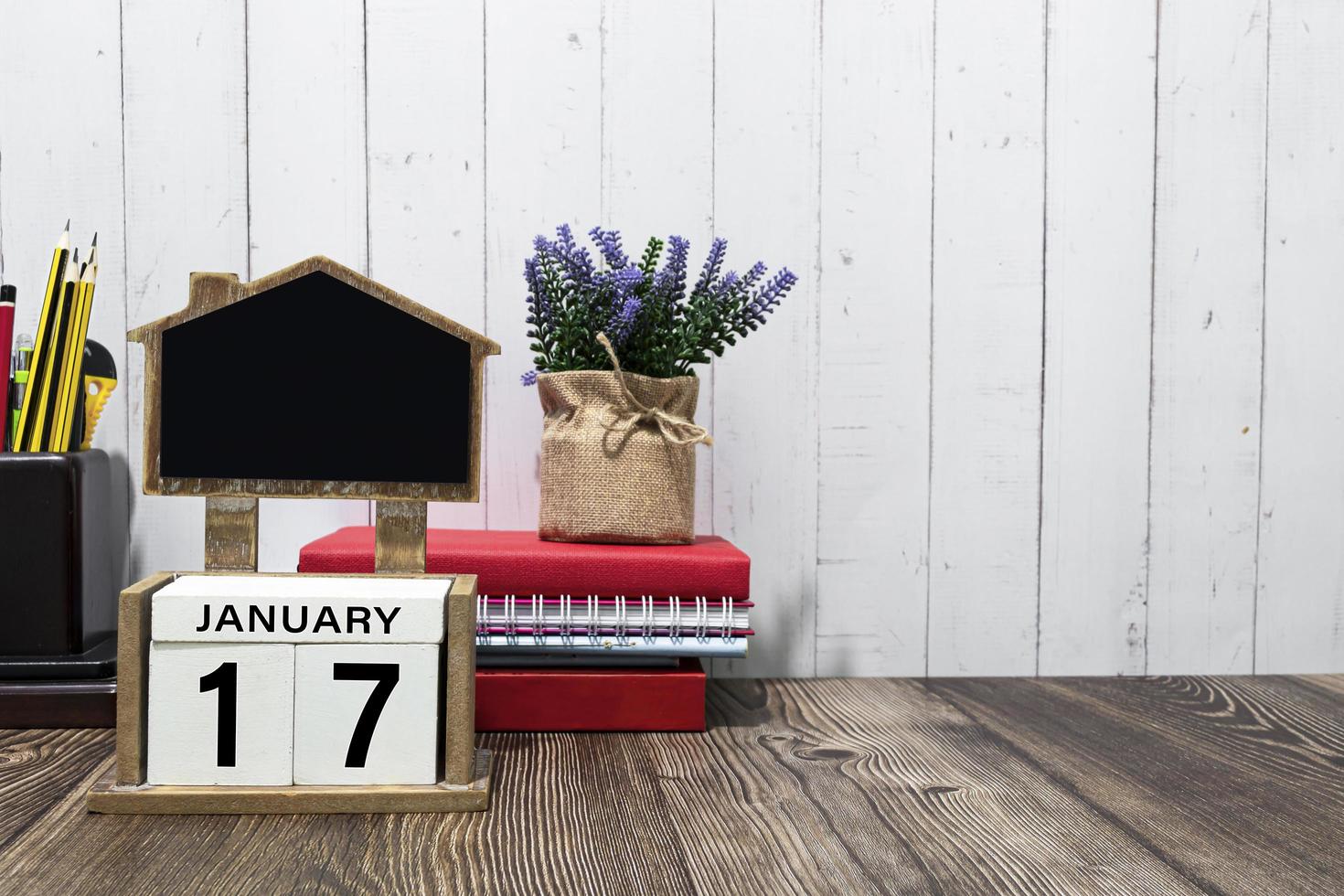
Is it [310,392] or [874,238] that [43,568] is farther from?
[874,238]

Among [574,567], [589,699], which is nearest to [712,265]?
[574,567]

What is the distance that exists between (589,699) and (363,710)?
258 millimetres

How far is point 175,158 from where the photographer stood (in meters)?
1.07


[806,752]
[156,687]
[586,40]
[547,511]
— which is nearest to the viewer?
[156,687]

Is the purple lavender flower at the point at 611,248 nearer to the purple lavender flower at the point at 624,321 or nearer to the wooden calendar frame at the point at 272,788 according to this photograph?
the purple lavender flower at the point at 624,321

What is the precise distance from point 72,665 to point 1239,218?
51.2 inches

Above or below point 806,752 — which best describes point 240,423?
above

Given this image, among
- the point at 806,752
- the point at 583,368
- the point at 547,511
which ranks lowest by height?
the point at 806,752

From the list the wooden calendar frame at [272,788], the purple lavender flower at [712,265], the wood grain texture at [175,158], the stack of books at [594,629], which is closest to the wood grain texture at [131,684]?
the wooden calendar frame at [272,788]

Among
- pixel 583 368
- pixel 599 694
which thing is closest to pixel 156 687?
pixel 599 694

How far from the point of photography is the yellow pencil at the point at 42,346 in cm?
90

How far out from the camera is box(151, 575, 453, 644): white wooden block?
2.19 feet

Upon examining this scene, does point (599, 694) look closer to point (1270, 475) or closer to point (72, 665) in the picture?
point (72, 665)

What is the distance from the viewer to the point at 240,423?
0.72 meters
